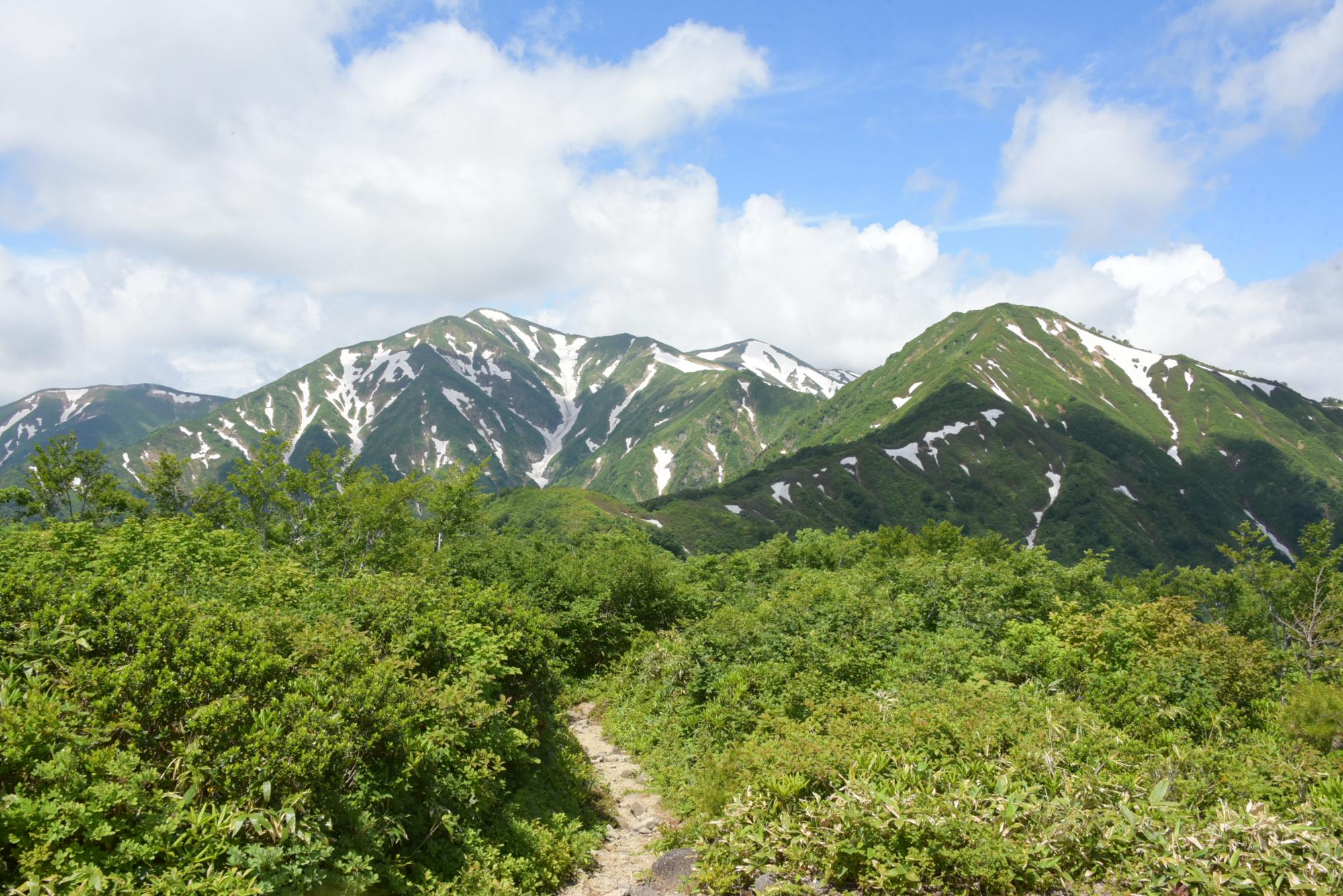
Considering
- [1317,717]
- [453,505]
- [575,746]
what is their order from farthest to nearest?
[453,505], [575,746], [1317,717]

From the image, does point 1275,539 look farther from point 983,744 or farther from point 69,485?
point 69,485

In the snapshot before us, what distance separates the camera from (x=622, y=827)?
14891 millimetres

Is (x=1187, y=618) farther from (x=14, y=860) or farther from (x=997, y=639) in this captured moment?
(x=14, y=860)

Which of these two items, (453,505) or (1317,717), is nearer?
(1317,717)

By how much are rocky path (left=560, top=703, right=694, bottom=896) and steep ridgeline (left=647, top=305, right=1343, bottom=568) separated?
100.0 metres

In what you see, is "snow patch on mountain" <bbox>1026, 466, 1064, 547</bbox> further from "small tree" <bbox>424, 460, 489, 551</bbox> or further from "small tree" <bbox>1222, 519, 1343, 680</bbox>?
"small tree" <bbox>424, 460, 489, 551</bbox>

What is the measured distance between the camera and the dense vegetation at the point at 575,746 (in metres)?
7.23

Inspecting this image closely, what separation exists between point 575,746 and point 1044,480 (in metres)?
168

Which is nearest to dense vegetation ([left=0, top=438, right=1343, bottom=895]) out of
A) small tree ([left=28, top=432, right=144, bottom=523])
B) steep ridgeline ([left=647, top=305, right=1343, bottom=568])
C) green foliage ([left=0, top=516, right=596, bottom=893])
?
green foliage ([left=0, top=516, right=596, bottom=893])

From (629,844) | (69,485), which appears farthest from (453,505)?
(629,844)

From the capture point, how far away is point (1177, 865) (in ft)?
24.8

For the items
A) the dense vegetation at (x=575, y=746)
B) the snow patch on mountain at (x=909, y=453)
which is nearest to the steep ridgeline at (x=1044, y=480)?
the snow patch on mountain at (x=909, y=453)

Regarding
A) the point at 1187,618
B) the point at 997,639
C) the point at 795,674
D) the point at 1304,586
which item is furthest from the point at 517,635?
the point at 1304,586

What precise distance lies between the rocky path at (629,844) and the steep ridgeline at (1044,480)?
99990 mm
